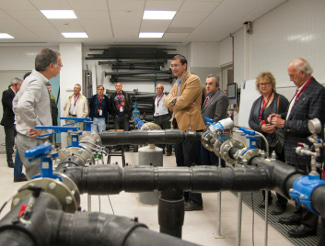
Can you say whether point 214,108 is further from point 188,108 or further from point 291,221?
point 291,221

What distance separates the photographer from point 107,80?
8016 mm

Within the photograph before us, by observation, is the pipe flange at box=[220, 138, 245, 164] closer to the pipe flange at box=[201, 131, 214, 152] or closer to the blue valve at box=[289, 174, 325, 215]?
the pipe flange at box=[201, 131, 214, 152]

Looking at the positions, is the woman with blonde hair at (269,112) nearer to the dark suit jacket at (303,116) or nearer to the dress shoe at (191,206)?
the dark suit jacket at (303,116)

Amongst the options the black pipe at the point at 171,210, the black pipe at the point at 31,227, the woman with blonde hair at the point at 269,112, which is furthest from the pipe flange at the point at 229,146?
the black pipe at the point at 31,227

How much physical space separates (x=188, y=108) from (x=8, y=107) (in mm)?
3379

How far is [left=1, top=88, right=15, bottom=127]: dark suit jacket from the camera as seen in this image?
15.4ft

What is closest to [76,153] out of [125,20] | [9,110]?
[9,110]

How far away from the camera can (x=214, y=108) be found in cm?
314

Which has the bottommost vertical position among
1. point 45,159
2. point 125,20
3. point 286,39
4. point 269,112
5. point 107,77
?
point 45,159

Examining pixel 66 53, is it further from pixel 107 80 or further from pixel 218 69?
pixel 218 69

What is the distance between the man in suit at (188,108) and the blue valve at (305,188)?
69.1 inches

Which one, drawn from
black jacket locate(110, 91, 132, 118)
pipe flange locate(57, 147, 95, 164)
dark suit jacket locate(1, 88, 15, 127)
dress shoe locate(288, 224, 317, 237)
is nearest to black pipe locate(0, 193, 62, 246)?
pipe flange locate(57, 147, 95, 164)

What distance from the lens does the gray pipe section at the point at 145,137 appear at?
2432 millimetres

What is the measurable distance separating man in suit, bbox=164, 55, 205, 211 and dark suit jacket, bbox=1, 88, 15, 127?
311 cm
